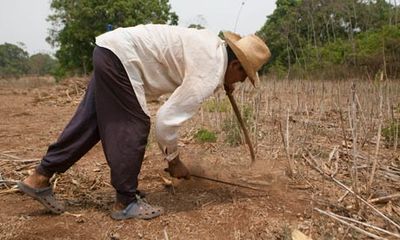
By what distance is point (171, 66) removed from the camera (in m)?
2.32

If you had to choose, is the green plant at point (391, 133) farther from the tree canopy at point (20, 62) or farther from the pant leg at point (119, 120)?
the tree canopy at point (20, 62)

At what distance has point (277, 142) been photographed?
13.1ft

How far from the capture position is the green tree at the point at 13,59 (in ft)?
118

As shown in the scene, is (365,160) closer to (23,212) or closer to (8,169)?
(23,212)

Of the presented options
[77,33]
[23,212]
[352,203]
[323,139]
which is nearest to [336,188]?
[352,203]

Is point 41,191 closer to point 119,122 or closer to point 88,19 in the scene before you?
point 119,122

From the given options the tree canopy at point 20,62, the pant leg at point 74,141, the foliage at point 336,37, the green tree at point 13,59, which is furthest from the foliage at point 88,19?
the pant leg at point 74,141

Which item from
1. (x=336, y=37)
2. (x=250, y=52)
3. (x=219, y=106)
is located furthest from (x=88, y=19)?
(x=250, y=52)

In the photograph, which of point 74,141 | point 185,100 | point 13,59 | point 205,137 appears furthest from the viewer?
point 13,59

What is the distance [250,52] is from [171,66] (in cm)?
44

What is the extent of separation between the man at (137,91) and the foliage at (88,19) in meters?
17.5

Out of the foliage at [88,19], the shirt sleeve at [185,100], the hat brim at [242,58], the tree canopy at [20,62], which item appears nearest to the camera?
the shirt sleeve at [185,100]

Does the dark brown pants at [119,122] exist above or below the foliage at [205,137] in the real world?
above

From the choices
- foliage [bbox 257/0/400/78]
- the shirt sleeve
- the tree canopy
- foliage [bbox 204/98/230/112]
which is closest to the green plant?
foliage [bbox 257/0/400/78]
